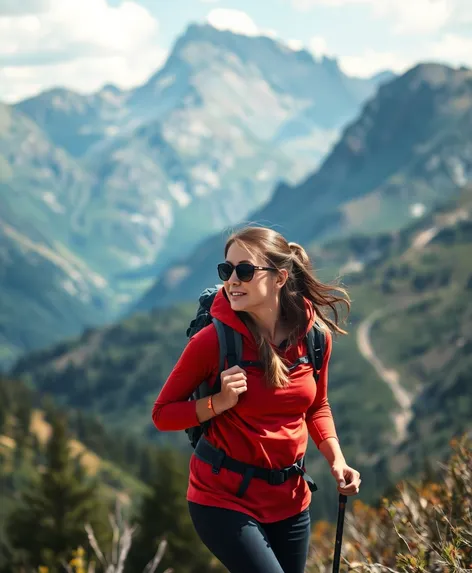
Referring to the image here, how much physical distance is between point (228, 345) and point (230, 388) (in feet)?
1.48

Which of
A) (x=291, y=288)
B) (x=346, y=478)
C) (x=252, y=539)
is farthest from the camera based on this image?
(x=291, y=288)

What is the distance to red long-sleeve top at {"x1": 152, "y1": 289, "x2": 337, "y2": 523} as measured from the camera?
734cm

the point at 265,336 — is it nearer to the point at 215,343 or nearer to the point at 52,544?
the point at 215,343

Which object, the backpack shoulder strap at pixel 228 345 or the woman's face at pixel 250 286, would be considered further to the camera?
the woman's face at pixel 250 286

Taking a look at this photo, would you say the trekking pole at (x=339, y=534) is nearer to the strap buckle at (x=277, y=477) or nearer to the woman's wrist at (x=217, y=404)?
the strap buckle at (x=277, y=477)

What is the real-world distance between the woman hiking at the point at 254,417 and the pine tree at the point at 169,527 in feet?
99.3

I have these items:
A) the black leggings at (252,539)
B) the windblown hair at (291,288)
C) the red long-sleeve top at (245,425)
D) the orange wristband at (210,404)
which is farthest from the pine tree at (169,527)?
the orange wristband at (210,404)

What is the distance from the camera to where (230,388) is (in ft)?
23.3

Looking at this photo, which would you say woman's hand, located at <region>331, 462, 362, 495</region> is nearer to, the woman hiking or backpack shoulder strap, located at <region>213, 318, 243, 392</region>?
the woman hiking

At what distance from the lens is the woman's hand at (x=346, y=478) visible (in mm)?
7434

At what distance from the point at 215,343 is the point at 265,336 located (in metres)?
0.48

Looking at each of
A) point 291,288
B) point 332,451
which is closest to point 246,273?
point 291,288

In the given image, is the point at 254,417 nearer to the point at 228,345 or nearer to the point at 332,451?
the point at 228,345

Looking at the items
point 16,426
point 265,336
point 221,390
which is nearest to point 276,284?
point 265,336
